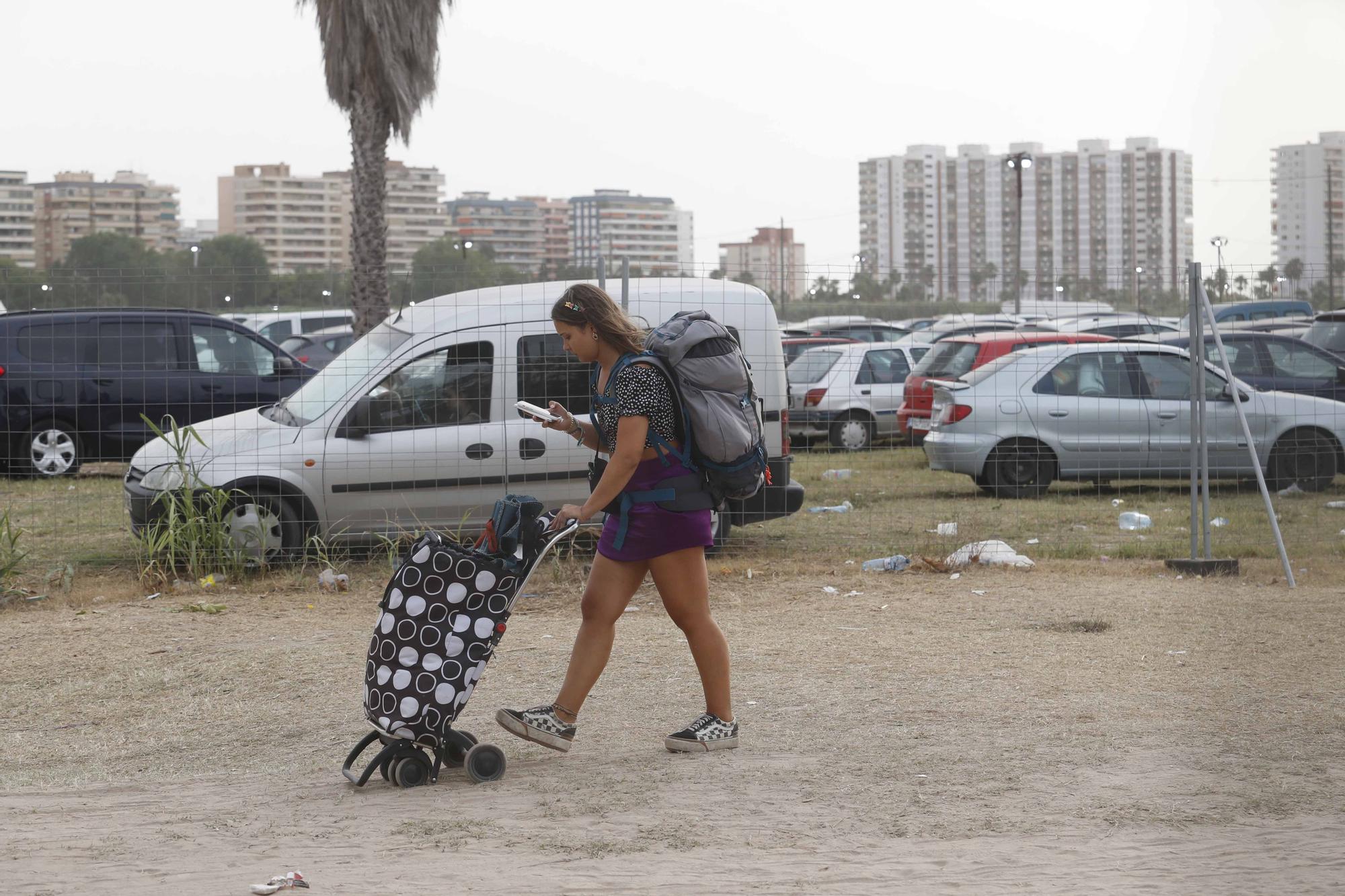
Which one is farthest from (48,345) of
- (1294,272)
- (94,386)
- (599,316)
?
(1294,272)

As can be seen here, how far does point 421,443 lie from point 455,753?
4455 mm

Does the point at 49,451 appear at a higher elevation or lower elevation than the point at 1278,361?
lower

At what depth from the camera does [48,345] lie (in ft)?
47.2

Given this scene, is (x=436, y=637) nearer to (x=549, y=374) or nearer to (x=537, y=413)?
(x=537, y=413)

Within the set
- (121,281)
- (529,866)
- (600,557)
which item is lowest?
(529,866)

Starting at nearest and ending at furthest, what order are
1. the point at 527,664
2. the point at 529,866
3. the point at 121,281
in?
1. the point at 529,866
2. the point at 527,664
3. the point at 121,281

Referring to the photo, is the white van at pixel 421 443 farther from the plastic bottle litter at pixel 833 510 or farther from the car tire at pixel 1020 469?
the car tire at pixel 1020 469

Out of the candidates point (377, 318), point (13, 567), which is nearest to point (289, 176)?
point (377, 318)

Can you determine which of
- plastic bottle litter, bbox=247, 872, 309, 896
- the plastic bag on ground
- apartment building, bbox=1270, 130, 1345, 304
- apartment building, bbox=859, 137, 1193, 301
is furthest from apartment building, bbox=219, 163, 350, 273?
plastic bottle litter, bbox=247, 872, 309, 896

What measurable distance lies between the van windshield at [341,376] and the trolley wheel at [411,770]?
4805mm

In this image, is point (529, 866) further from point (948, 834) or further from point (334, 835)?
point (948, 834)

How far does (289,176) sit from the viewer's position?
13200 cm

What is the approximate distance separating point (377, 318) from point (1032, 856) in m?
14.0

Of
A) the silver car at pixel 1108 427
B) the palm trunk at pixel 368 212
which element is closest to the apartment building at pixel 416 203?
the palm trunk at pixel 368 212
